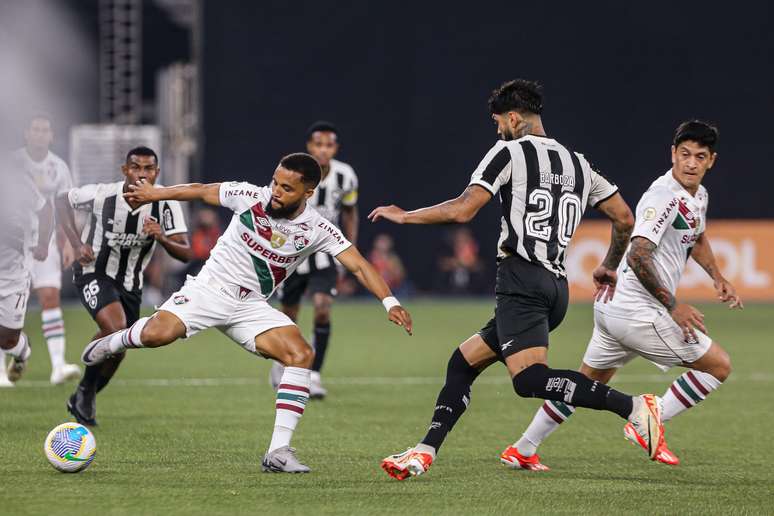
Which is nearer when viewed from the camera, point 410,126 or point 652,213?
point 652,213

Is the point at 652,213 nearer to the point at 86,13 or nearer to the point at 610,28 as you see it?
the point at 610,28

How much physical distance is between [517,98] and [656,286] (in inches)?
50.7

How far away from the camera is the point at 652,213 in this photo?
22.8 ft

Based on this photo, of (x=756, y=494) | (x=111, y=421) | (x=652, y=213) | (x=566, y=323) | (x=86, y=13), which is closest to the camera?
(x=756, y=494)

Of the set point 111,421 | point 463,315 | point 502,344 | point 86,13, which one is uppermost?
point 86,13

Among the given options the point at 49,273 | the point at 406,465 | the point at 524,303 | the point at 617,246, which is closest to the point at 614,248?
the point at 617,246

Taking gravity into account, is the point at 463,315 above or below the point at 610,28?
below

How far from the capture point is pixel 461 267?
28.0 meters

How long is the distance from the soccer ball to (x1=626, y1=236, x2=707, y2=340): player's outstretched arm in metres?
3.19

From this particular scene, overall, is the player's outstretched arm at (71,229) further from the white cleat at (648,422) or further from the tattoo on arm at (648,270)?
the white cleat at (648,422)

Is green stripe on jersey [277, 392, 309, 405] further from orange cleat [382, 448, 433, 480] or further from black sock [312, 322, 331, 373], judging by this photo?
black sock [312, 322, 331, 373]

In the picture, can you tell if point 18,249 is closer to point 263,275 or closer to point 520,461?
point 263,275

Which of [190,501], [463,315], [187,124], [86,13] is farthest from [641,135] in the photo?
[190,501]

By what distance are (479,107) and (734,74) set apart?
599 cm
